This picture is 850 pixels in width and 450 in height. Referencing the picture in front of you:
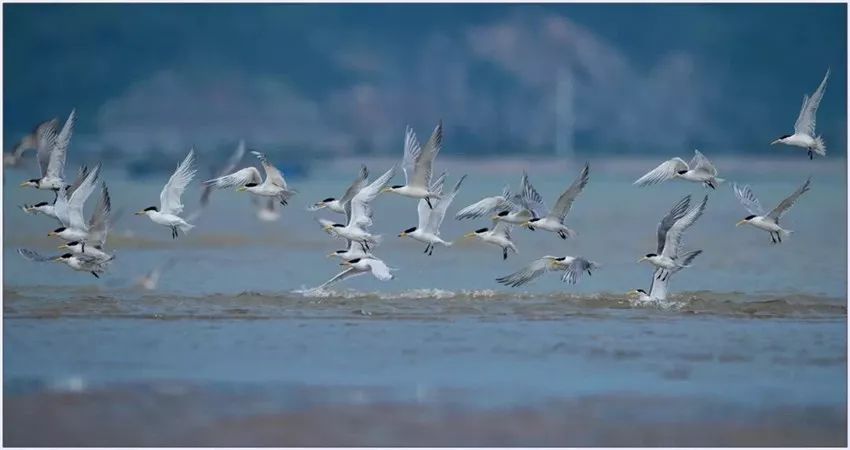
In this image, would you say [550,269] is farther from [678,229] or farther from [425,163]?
[425,163]

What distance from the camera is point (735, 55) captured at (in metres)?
15.9

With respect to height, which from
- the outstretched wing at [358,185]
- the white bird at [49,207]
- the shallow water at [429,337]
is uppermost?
the outstretched wing at [358,185]

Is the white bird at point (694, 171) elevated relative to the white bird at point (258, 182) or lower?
elevated

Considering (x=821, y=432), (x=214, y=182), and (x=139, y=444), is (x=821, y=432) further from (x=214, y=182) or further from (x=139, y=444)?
(x=214, y=182)

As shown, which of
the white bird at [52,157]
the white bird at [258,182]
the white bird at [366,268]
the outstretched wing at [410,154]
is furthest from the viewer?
the white bird at [52,157]

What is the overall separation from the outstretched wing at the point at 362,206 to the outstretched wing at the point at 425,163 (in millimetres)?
267

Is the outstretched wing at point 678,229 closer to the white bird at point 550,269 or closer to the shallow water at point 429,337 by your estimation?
the shallow water at point 429,337

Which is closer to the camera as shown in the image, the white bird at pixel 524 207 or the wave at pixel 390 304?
the wave at pixel 390 304

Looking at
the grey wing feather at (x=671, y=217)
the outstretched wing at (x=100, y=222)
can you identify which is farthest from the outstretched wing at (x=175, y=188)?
the grey wing feather at (x=671, y=217)

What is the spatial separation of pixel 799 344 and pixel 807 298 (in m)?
1.67

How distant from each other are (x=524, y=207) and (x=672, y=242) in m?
1.31

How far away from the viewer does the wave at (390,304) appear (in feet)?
39.5

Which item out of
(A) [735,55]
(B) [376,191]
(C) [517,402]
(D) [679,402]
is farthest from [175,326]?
(A) [735,55]

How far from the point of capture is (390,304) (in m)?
12.4
